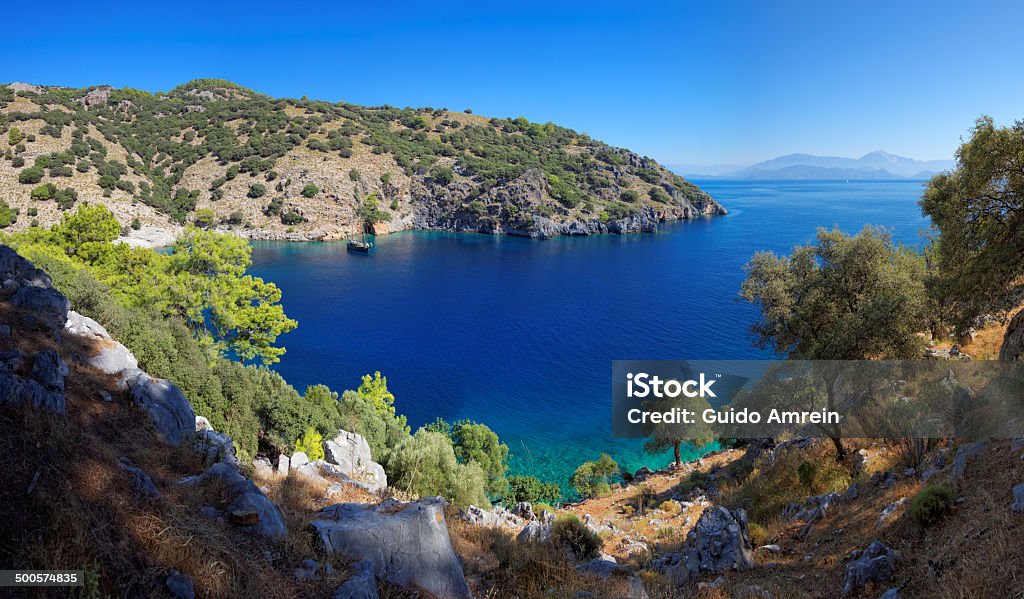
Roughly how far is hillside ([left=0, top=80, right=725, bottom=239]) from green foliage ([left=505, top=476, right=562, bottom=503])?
99.5 meters

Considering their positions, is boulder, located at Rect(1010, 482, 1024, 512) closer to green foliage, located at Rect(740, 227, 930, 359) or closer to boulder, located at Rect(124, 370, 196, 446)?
green foliage, located at Rect(740, 227, 930, 359)

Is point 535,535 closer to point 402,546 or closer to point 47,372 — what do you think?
point 402,546

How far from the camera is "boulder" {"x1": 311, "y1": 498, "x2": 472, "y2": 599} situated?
884 centimetres

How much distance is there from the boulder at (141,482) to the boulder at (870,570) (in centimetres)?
1221

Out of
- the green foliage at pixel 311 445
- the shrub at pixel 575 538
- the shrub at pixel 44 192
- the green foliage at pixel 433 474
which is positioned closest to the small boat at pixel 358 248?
the shrub at pixel 44 192

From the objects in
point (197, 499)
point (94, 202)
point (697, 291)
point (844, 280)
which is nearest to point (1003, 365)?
point (844, 280)

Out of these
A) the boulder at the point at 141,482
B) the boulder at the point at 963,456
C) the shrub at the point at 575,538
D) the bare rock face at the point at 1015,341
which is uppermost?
the bare rock face at the point at 1015,341

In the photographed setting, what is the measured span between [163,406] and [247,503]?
5.48m

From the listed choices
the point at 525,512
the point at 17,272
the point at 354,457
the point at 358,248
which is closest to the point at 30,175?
the point at 358,248

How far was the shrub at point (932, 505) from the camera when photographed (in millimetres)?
9805

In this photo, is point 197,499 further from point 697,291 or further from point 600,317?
point 697,291

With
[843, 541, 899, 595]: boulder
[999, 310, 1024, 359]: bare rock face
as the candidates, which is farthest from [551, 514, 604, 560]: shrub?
[999, 310, 1024, 359]: bare rock face

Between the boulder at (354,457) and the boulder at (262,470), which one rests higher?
the boulder at (262,470)

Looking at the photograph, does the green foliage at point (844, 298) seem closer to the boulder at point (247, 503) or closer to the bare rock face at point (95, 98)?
the boulder at point (247, 503)
